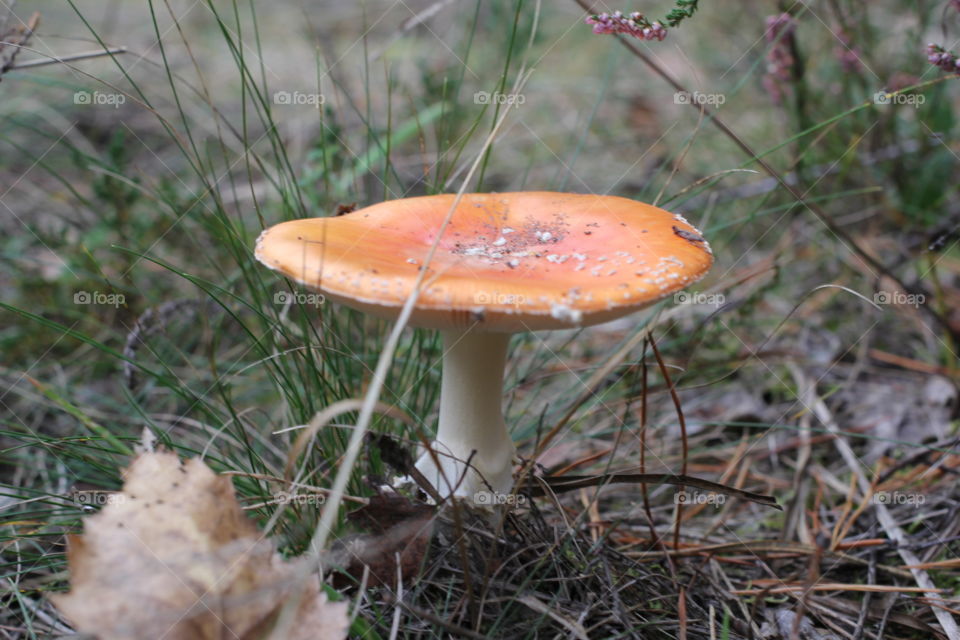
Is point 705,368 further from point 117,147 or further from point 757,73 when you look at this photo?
point 117,147

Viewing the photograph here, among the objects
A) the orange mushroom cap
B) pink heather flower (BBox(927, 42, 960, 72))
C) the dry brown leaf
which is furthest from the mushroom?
pink heather flower (BBox(927, 42, 960, 72))

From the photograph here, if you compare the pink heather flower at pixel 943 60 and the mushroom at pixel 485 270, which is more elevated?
the pink heather flower at pixel 943 60

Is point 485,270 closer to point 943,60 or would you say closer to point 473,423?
point 473,423

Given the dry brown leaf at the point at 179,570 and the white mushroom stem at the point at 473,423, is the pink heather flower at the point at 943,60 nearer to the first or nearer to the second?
the white mushroom stem at the point at 473,423

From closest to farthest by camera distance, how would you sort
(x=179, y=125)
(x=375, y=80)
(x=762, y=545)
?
(x=762, y=545) < (x=179, y=125) < (x=375, y=80)

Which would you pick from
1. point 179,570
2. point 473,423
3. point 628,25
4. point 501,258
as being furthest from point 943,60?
point 179,570

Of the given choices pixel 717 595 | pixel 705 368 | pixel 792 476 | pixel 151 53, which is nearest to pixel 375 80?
pixel 151 53

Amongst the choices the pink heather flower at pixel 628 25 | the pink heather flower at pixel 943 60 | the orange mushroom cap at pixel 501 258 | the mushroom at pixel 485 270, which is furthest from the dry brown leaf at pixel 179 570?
the pink heather flower at pixel 943 60
